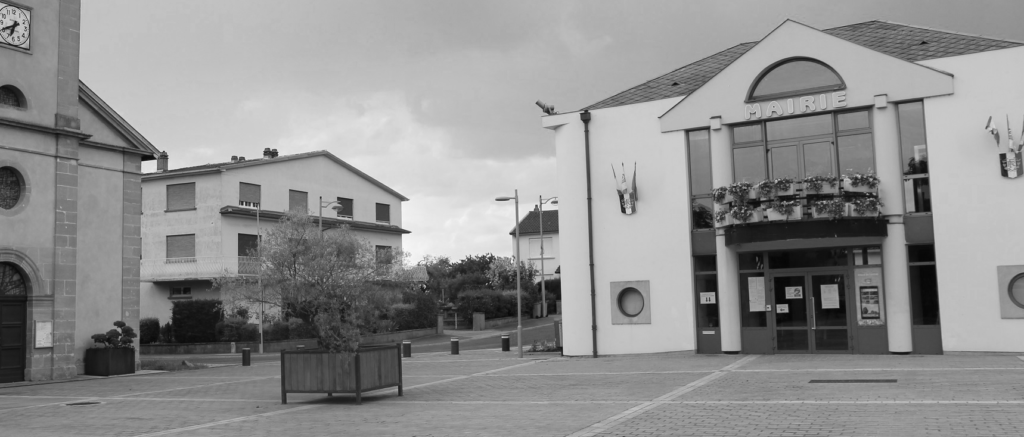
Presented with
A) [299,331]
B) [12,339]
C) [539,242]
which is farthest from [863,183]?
[539,242]

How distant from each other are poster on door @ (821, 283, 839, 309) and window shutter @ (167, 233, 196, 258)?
3585 cm

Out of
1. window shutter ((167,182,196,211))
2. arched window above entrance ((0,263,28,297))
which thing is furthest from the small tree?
arched window above entrance ((0,263,28,297))

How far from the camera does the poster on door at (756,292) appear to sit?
22.2 metres

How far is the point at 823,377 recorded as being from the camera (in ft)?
51.5

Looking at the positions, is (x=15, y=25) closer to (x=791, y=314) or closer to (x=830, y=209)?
(x=830, y=209)

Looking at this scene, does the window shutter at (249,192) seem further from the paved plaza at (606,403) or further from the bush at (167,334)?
the paved plaza at (606,403)

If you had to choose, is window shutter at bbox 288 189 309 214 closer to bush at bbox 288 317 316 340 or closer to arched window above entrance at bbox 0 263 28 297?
bush at bbox 288 317 316 340

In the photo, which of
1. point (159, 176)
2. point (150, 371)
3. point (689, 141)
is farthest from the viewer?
point (159, 176)

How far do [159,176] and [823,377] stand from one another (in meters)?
41.8

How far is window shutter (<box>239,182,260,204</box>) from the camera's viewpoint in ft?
159

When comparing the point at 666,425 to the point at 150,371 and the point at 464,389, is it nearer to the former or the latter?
the point at 464,389

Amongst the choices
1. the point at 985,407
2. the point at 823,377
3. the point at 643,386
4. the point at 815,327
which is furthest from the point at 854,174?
the point at 985,407

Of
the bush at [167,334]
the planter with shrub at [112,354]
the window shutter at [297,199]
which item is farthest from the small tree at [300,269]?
the planter with shrub at [112,354]

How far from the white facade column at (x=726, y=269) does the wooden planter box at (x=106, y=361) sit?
16811 millimetres
